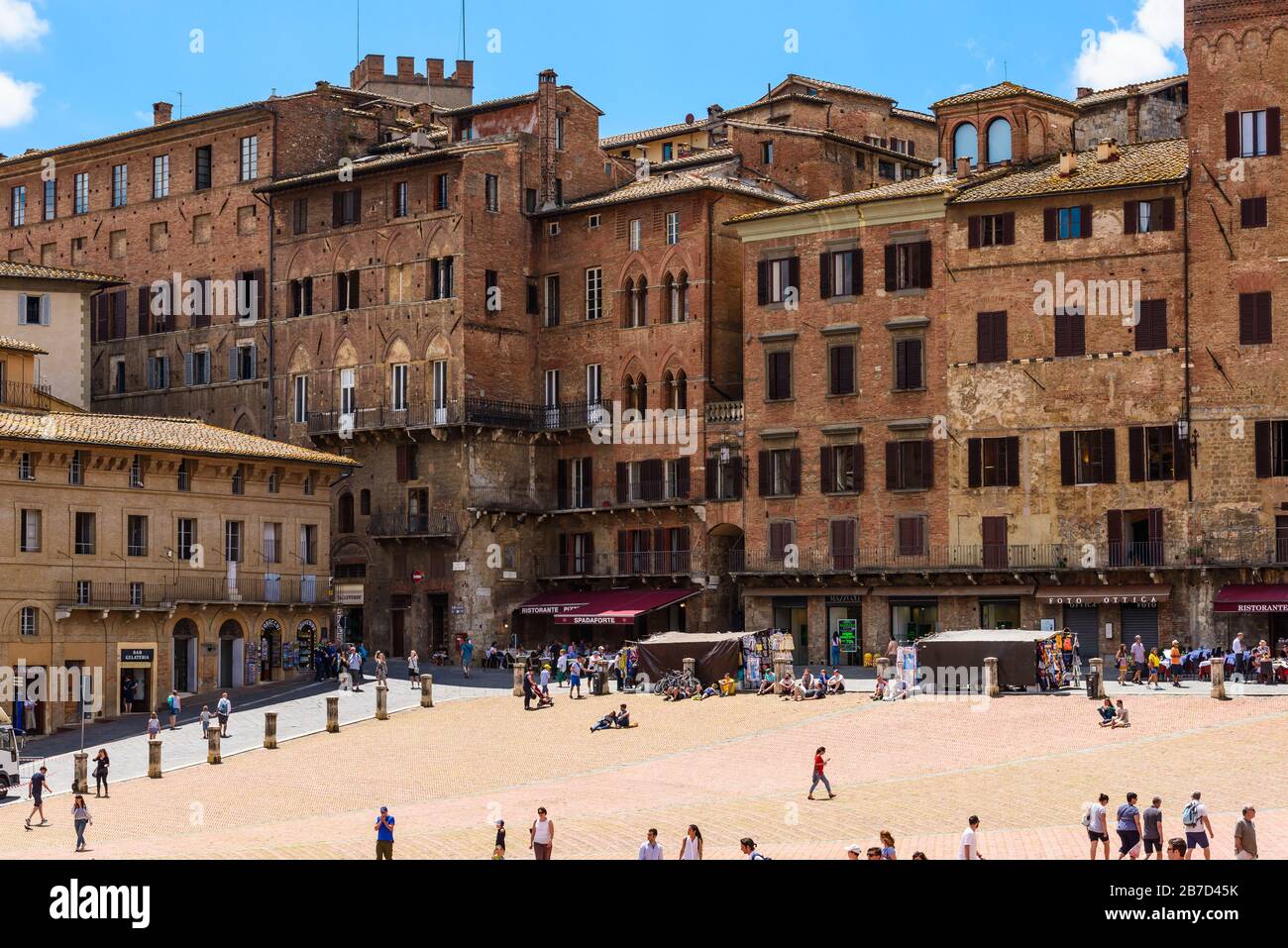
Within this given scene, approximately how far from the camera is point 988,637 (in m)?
57.2

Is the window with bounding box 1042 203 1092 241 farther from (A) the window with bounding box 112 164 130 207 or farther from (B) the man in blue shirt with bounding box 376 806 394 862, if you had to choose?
(A) the window with bounding box 112 164 130 207

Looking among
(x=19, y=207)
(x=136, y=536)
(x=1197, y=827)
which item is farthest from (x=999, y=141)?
(x=1197, y=827)

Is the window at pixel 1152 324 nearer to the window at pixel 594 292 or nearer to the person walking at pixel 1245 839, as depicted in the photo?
the window at pixel 594 292

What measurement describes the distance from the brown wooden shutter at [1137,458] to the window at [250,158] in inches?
1522

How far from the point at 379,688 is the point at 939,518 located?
65.6ft

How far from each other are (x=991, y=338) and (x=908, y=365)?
321 centimetres

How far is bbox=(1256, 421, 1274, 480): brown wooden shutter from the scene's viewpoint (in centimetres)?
6388

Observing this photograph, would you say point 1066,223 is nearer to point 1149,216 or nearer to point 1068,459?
point 1149,216

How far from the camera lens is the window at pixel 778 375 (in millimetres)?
73312

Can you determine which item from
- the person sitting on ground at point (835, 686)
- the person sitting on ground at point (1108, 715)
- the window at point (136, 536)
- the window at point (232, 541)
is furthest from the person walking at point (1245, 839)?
the window at point (232, 541)

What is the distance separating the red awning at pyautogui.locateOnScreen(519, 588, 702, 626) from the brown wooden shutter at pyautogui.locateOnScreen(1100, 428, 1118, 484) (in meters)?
15.8

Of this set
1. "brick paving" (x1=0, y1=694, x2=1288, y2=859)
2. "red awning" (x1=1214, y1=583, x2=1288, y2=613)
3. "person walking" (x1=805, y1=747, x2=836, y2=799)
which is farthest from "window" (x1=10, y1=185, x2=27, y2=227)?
"person walking" (x1=805, y1=747, x2=836, y2=799)

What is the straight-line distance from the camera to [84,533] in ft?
219
